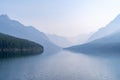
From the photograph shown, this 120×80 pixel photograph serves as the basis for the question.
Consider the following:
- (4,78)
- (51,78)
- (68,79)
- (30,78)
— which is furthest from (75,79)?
(4,78)

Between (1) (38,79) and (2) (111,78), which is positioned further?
(2) (111,78)

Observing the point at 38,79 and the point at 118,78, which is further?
the point at 118,78

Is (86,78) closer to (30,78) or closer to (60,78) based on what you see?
(60,78)

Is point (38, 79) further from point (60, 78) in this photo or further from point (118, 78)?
point (118, 78)

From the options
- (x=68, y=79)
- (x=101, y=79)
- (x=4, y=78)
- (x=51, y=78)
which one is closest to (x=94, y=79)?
(x=101, y=79)

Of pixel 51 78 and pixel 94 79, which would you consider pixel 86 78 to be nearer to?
pixel 94 79

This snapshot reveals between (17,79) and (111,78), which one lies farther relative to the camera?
(111,78)

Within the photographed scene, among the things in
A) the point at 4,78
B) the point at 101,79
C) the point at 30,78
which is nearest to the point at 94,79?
the point at 101,79
